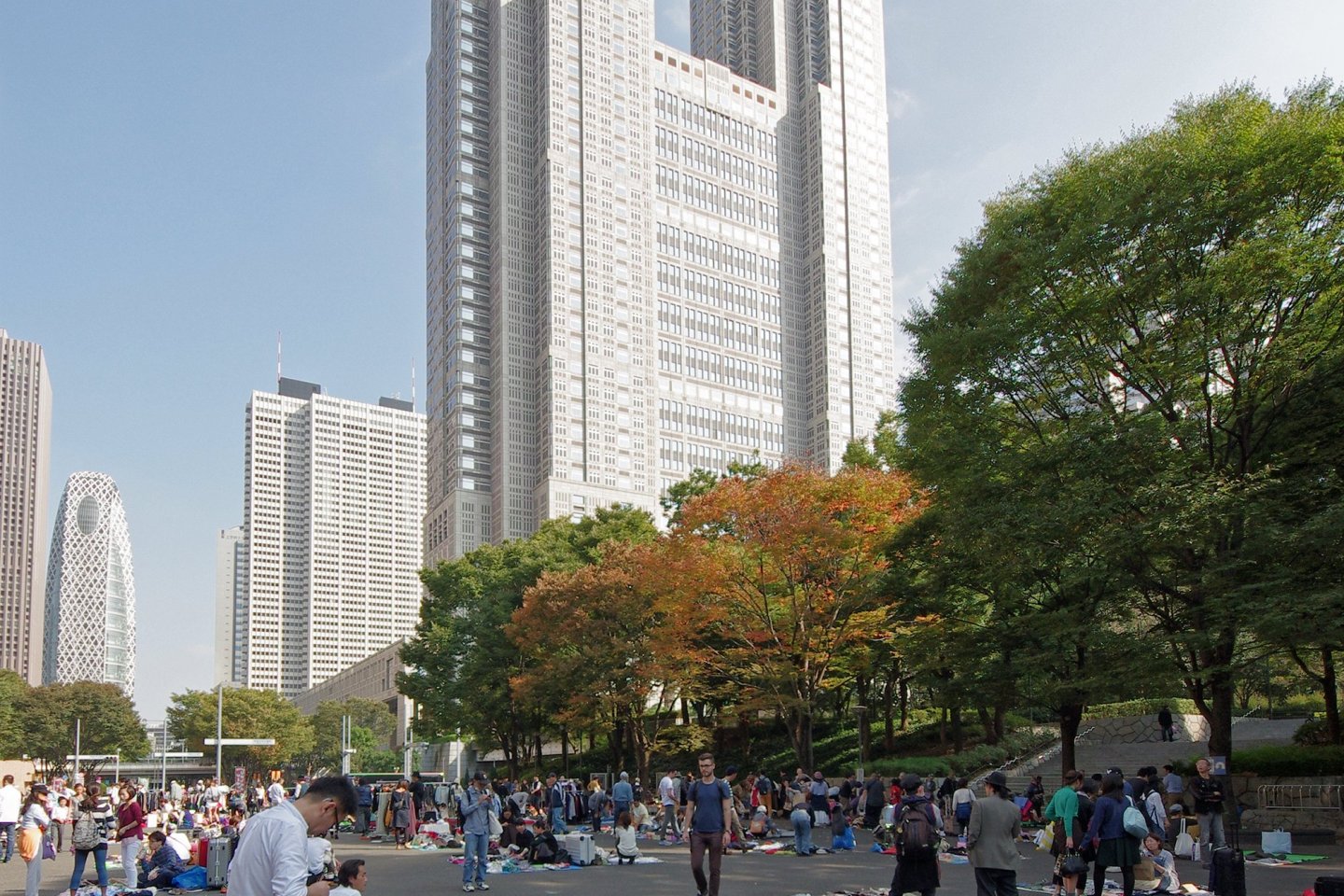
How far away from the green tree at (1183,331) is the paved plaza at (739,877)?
5.36 meters

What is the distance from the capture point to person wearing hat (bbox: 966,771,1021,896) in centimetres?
1152

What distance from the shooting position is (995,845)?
1153cm

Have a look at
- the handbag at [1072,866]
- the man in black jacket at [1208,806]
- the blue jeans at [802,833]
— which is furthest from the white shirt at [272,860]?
the blue jeans at [802,833]

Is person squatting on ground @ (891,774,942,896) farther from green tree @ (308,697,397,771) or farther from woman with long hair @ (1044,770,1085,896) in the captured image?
green tree @ (308,697,397,771)

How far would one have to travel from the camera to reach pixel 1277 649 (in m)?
23.9

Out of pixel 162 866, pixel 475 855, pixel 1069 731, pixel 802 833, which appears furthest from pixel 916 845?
pixel 1069 731

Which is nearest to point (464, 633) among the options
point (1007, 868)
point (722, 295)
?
point (1007, 868)

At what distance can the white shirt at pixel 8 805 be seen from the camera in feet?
69.3

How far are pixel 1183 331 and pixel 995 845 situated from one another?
51.2 ft

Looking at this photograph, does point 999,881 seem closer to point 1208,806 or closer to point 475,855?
point 475,855

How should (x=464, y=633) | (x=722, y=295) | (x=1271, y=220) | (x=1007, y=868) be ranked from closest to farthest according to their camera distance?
(x=1007, y=868), (x=1271, y=220), (x=464, y=633), (x=722, y=295)

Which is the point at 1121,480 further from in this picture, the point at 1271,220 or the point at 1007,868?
the point at 1007,868

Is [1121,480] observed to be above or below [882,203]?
below

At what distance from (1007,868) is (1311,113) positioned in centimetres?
1851
